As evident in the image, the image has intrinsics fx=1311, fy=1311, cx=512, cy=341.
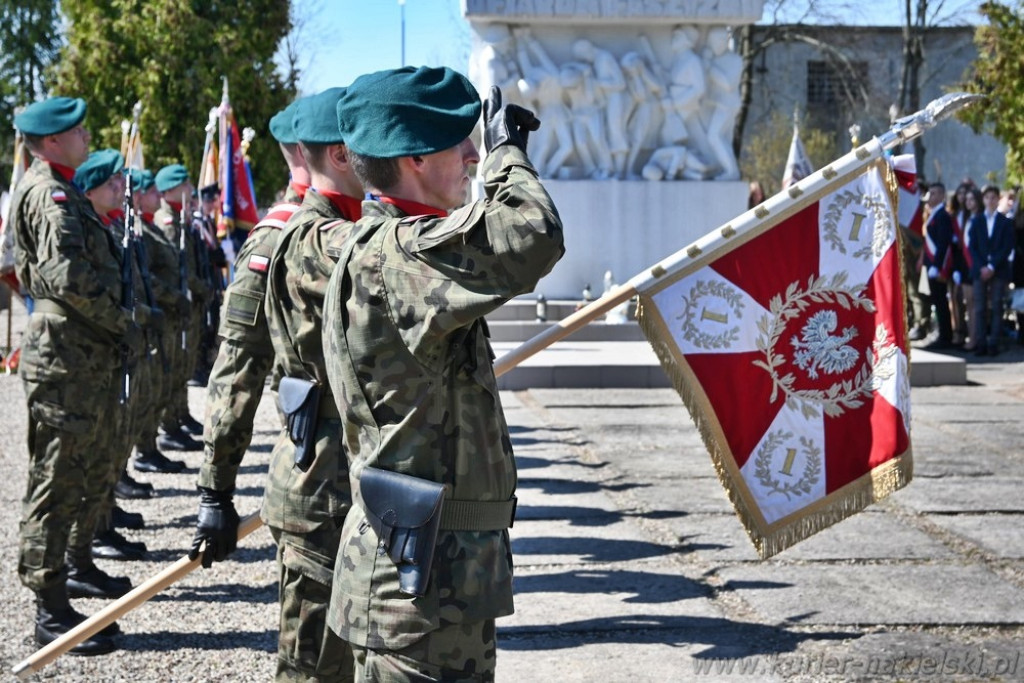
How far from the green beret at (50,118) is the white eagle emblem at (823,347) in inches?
127

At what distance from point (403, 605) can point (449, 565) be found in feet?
0.41

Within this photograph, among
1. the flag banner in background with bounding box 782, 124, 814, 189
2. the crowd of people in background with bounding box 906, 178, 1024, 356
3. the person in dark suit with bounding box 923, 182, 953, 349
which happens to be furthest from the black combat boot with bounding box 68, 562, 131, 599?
the flag banner in background with bounding box 782, 124, 814, 189

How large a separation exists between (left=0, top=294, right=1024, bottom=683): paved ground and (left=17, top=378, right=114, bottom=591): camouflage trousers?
A: 0.40 meters

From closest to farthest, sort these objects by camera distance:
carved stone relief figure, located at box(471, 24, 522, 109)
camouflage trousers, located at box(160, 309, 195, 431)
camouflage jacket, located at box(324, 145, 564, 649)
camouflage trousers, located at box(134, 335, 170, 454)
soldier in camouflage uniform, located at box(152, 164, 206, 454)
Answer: camouflage jacket, located at box(324, 145, 564, 649) < camouflage trousers, located at box(134, 335, 170, 454) < camouflage trousers, located at box(160, 309, 195, 431) < soldier in camouflage uniform, located at box(152, 164, 206, 454) < carved stone relief figure, located at box(471, 24, 522, 109)

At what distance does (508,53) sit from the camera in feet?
55.7

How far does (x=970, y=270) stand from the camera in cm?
1608

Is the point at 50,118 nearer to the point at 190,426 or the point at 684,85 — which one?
the point at 190,426

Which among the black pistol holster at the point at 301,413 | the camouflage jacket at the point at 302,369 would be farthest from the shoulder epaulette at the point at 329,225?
the black pistol holster at the point at 301,413

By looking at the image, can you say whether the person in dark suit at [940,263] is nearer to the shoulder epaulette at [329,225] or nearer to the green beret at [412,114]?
the shoulder epaulette at [329,225]

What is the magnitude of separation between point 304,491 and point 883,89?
4441 cm

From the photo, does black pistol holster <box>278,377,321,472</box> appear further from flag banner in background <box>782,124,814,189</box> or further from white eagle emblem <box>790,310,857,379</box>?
flag banner in background <box>782,124,814,189</box>

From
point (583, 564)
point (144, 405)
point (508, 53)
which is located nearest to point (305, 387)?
point (583, 564)

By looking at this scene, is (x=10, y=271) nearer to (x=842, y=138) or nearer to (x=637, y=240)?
(x=637, y=240)

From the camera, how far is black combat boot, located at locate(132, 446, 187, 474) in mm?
9359
